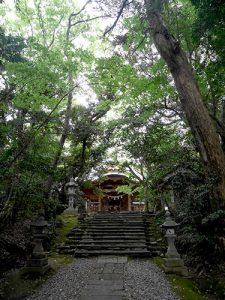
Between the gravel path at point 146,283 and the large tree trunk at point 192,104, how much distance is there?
7.29 feet

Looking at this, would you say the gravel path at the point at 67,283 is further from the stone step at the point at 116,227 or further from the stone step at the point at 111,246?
the stone step at the point at 116,227

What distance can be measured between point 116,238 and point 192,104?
659 cm

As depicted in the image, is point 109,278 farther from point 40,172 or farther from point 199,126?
point 199,126

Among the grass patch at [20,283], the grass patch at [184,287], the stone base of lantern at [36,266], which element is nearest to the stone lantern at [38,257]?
the stone base of lantern at [36,266]

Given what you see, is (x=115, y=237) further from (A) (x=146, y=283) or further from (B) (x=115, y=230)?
(A) (x=146, y=283)

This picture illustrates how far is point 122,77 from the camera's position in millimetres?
9586

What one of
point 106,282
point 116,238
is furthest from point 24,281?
point 116,238

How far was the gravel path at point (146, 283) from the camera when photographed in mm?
4992

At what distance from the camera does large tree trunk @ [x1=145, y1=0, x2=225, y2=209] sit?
608 cm

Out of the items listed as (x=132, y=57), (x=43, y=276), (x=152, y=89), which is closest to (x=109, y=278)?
(x=43, y=276)

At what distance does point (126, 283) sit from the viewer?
5.83 metres

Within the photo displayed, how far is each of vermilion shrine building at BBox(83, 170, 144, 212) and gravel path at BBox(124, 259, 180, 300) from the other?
1409 centimetres

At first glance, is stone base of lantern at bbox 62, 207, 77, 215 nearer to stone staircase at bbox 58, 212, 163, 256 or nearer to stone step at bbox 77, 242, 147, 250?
stone staircase at bbox 58, 212, 163, 256

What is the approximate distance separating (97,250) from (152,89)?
6.22 m
